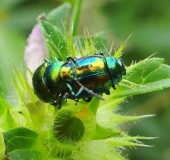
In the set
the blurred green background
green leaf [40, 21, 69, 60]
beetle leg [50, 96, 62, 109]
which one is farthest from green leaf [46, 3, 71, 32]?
beetle leg [50, 96, 62, 109]

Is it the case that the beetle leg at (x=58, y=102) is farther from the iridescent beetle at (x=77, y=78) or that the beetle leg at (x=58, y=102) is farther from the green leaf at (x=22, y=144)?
the green leaf at (x=22, y=144)

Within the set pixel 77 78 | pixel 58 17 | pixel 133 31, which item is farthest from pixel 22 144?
pixel 133 31

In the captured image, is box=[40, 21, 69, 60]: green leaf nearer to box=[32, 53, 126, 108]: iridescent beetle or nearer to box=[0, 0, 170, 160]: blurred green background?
box=[32, 53, 126, 108]: iridescent beetle

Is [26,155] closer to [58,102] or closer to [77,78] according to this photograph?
[58,102]

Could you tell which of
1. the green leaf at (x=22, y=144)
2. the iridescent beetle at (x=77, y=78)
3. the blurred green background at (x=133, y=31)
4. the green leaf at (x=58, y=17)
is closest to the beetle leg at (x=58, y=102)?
the iridescent beetle at (x=77, y=78)

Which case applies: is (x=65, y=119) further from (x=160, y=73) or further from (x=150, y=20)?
(x=150, y=20)

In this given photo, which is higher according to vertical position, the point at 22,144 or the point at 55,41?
the point at 55,41

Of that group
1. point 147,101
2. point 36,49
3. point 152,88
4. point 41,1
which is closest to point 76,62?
point 152,88

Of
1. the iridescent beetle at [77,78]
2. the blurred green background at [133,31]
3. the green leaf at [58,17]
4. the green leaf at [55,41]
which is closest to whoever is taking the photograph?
the iridescent beetle at [77,78]
